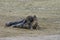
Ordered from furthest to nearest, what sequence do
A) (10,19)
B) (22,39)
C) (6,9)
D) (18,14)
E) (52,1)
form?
(52,1) < (6,9) < (18,14) < (10,19) < (22,39)

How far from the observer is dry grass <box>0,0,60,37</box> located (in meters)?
7.31

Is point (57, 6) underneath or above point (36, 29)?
above

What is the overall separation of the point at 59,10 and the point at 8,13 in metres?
2.41

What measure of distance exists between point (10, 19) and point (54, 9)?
9.35ft

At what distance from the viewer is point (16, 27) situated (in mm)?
7914

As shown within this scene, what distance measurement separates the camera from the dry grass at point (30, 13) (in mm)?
7309

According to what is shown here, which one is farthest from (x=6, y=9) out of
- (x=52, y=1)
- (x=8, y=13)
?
(x=52, y=1)

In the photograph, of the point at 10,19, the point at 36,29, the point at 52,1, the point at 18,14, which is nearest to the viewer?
the point at 36,29

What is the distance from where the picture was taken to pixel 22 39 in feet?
18.7

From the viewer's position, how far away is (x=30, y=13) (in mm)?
10133

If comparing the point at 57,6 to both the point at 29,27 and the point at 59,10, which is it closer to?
the point at 59,10

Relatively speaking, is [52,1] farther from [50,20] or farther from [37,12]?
[50,20]

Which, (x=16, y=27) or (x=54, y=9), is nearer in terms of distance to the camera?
(x=16, y=27)

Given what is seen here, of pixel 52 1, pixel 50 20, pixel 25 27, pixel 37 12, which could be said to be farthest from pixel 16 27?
pixel 52 1
